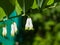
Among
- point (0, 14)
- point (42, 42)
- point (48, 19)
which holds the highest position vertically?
point (0, 14)

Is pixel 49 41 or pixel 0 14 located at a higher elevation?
pixel 0 14

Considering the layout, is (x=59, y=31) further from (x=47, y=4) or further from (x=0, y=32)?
(x=47, y=4)

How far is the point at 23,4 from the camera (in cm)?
96

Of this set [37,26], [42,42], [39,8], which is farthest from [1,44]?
[37,26]

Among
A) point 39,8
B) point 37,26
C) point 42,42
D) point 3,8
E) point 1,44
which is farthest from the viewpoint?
point 37,26

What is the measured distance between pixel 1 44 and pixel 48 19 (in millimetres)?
2181

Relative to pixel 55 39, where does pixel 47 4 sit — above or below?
above

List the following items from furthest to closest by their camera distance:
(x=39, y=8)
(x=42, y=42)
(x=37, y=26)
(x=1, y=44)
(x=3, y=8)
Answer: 1. (x=37, y=26)
2. (x=42, y=42)
3. (x=1, y=44)
4. (x=39, y=8)
5. (x=3, y=8)

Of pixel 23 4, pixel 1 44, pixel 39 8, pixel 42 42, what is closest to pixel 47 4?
pixel 39 8

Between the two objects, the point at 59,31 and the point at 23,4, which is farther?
the point at 59,31

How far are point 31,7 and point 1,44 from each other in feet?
1.24

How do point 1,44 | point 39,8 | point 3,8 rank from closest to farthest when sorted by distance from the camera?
point 3,8 → point 39,8 → point 1,44

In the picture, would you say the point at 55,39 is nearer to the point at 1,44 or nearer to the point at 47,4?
the point at 1,44

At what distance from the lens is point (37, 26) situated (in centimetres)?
357
